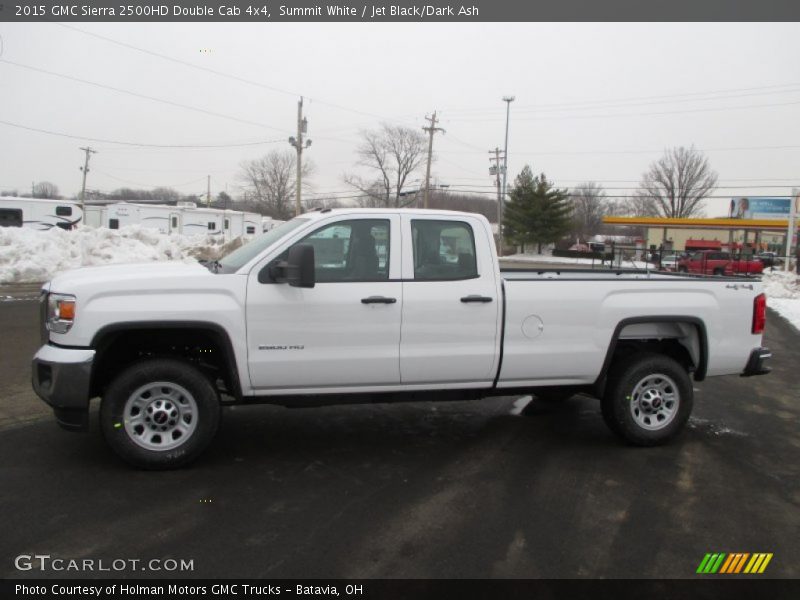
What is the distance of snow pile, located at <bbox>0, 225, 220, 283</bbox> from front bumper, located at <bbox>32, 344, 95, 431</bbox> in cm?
1257

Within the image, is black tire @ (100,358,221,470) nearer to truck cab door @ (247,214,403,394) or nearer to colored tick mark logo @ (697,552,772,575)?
truck cab door @ (247,214,403,394)

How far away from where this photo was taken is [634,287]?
5359 mm

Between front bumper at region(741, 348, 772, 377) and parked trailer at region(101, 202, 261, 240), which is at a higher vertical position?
parked trailer at region(101, 202, 261, 240)

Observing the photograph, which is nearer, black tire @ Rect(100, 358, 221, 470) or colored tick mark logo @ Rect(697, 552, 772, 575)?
colored tick mark logo @ Rect(697, 552, 772, 575)

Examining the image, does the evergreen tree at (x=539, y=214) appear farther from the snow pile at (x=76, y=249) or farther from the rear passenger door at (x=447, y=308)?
the rear passenger door at (x=447, y=308)

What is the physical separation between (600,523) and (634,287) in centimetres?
217

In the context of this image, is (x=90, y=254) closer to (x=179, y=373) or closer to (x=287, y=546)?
(x=179, y=373)

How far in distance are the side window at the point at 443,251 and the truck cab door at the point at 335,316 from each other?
0.18m

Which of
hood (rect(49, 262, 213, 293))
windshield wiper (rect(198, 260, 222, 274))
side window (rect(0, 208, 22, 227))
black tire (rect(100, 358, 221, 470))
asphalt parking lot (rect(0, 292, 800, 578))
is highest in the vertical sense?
side window (rect(0, 208, 22, 227))

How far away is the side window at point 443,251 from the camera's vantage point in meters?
4.99

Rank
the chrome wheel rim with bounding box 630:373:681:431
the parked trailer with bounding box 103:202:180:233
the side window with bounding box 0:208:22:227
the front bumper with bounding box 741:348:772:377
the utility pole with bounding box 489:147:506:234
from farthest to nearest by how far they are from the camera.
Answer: the utility pole with bounding box 489:147:506:234 → the parked trailer with bounding box 103:202:180:233 → the side window with bounding box 0:208:22:227 → the front bumper with bounding box 741:348:772:377 → the chrome wheel rim with bounding box 630:373:681:431

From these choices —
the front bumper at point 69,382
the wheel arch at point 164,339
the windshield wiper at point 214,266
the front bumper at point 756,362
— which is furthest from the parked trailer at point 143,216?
the front bumper at point 756,362

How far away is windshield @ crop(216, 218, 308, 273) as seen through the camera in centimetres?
480

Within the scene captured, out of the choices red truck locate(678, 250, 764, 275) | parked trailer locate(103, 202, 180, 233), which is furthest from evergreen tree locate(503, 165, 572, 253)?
parked trailer locate(103, 202, 180, 233)
